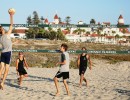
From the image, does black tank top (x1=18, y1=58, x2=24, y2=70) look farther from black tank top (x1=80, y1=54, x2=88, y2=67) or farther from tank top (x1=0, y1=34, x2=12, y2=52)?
tank top (x1=0, y1=34, x2=12, y2=52)

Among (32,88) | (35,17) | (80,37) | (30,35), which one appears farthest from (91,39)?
(32,88)

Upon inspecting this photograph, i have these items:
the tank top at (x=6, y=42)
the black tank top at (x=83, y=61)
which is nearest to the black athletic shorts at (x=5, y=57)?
the tank top at (x=6, y=42)

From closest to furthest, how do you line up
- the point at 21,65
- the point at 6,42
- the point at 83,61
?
the point at 6,42 < the point at 83,61 < the point at 21,65

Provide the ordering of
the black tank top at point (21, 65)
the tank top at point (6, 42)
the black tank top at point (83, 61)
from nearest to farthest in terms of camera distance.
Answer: the tank top at point (6, 42) → the black tank top at point (83, 61) → the black tank top at point (21, 65)

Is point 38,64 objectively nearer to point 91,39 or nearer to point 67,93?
point 67,93

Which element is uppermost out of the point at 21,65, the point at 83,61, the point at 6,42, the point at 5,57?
the point at 6,42

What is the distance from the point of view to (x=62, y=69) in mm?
8938

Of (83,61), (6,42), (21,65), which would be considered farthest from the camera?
(21,65)

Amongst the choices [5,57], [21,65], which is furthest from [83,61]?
[5,57]

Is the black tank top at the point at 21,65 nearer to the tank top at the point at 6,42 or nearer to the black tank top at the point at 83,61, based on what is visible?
the black tank top at the point at 83,61

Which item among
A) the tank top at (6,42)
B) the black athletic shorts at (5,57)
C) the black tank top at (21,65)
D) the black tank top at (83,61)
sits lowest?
the black tank top at (21,65)

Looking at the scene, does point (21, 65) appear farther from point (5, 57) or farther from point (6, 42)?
point (6, 42)

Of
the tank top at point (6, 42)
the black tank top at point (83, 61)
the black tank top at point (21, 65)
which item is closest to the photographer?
the tank top at point (6, 42)

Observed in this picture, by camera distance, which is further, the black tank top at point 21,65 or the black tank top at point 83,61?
the black tank top at point 21,65
